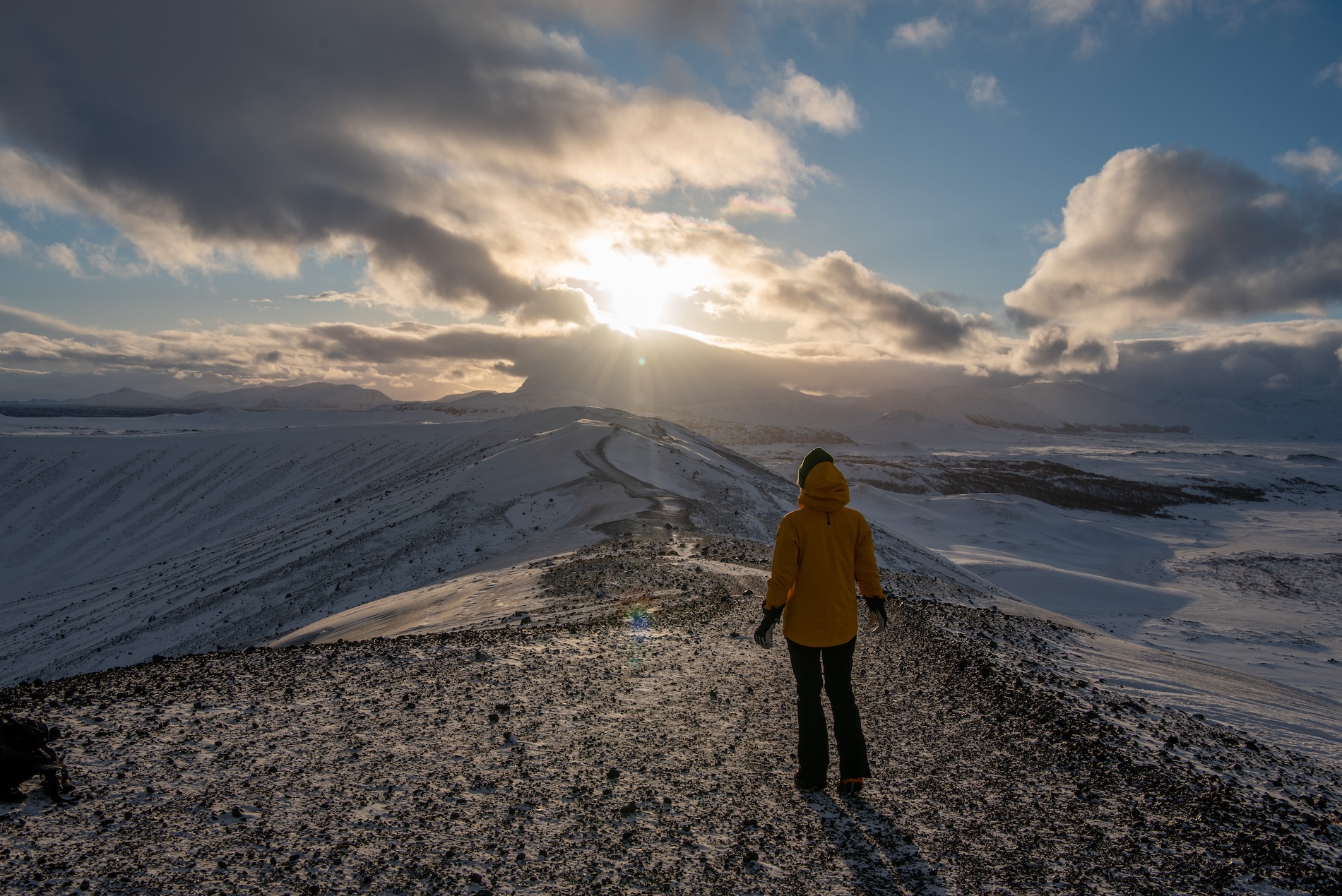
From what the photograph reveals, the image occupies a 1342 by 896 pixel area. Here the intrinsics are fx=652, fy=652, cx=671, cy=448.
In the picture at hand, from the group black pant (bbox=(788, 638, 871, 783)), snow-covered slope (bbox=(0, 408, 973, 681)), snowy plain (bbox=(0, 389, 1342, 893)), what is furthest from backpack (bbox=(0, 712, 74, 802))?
snow-covered slope (bbox=(0, 408, 973, 681))

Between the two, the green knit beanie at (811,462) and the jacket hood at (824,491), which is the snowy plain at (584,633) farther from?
the green knit beanie at (811,462)

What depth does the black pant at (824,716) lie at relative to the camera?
5.48 meters

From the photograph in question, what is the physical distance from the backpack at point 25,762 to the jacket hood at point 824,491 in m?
6.21

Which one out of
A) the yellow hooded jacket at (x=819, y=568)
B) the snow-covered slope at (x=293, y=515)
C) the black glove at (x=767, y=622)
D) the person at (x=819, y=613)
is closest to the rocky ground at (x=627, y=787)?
the person at (x=819, y=613)

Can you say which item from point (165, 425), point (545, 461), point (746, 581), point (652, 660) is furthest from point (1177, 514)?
point (165, 425)

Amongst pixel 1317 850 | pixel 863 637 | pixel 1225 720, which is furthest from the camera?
pixel 863 637

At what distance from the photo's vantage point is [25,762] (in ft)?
16.3

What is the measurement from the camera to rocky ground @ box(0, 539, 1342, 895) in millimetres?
4309

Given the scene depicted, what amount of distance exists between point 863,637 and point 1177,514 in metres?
87.3

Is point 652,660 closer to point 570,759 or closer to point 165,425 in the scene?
point 570,759

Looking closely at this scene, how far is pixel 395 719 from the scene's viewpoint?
22.5 feet

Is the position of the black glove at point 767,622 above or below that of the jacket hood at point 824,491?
below

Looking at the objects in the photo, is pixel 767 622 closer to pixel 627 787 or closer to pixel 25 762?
pixel 627 787

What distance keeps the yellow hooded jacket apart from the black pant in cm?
16
